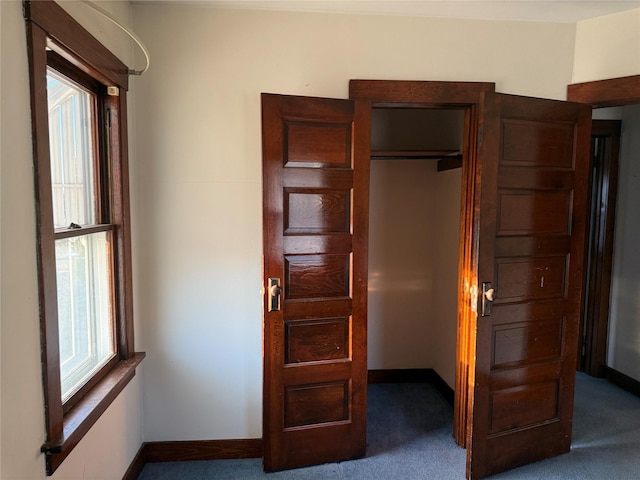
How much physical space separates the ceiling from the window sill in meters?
1.91

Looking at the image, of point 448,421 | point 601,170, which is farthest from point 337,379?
point 601,170

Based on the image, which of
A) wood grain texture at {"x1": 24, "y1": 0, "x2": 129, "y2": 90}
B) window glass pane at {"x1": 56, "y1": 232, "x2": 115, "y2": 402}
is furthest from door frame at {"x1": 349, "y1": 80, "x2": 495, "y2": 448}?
window glass pane at {"x1": 56, "y1": 232, "x2": 115, "y2": 402}

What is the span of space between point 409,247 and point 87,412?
98.5 inches

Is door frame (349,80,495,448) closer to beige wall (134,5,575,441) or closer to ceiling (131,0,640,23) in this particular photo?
beige wall (134,5,575,441)

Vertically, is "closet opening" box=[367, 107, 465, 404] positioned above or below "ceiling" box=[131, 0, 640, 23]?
below

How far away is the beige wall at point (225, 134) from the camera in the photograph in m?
2.21

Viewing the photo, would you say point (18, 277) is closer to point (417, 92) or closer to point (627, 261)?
point (417, 92)

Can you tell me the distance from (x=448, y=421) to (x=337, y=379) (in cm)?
107

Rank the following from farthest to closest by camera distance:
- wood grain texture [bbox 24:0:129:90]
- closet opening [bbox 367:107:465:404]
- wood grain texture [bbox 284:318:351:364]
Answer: closet opening [bbox 367:107:465:404]
wood grain texture [bbox 284:318:351:364]
wood grain texture [bbox 24:0:129:90]

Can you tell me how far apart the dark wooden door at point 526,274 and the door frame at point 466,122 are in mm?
118

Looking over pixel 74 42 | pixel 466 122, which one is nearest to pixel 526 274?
pixel 466 122

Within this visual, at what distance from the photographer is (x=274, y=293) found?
2111mm

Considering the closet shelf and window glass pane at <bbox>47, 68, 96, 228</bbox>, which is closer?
window glass pane at <bbox>47, 68, 96, 228</bbox>

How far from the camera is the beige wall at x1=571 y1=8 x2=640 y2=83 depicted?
222 cm
